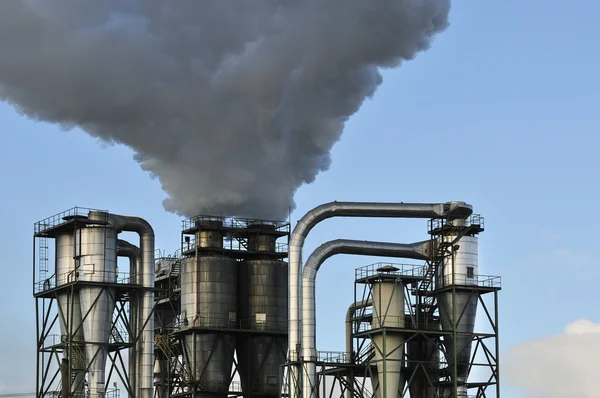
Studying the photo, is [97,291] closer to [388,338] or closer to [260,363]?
[260,363]

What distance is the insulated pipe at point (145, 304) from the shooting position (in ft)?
302

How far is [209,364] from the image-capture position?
97188 millimetres

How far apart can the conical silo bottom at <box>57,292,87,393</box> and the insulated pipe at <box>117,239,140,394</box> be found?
3.46 m

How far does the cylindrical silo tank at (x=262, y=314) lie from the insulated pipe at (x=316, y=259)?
8233 millimetres

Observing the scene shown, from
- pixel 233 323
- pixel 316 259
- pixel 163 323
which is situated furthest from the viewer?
pixel 163 323

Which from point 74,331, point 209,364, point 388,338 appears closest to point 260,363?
point 209,364

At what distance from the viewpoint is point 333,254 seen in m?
93.2

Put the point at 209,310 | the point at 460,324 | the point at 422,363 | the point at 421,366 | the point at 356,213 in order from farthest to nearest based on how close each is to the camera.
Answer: the point at 209,310
the point at 356,213
the point at 421,366
the point at 422,363
the point at 460,324

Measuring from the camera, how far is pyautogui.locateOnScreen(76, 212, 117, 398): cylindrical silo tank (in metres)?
89.8

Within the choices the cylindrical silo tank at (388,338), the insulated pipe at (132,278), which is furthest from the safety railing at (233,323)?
the cylindrical silo tank at (388,338)

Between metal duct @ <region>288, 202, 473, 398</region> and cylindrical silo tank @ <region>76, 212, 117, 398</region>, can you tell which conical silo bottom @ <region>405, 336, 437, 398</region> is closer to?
metal duct @ <region>288, 202, 473, 398</region>

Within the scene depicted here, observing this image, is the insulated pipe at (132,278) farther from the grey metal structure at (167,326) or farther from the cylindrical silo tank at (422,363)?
the cylindrical silo tank at (422,363)

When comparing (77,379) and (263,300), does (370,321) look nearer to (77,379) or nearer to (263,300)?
(263,300)

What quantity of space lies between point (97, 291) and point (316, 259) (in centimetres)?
1352
